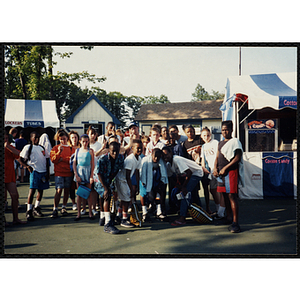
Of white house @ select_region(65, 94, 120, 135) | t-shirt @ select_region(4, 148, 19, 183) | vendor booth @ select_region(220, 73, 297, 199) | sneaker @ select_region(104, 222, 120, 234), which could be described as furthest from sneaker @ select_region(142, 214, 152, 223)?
white house @ select_region(65, 94, 120, 135)

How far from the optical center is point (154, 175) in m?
5.27

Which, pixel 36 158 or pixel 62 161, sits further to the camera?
pixel 62 161

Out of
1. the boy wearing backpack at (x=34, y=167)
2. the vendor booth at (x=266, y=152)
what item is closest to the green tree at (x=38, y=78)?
the boy wearing backpack at (x=34, y=167)

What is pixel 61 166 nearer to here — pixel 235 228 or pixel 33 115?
pixel 235 228

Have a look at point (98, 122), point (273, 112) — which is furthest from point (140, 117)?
point (273, 112)

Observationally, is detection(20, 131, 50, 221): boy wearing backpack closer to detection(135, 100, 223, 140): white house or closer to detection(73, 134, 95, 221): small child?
detection(73, 134, 95, 221): small child

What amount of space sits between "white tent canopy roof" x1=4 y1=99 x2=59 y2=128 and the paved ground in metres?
4.15

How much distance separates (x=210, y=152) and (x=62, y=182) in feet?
10.4

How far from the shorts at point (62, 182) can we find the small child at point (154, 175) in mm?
1696

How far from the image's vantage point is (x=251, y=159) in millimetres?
7383

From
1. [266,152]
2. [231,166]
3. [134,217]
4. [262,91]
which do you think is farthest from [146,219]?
[262,91]

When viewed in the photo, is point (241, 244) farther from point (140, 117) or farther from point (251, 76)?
point (140, 117)

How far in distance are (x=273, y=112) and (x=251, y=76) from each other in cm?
212

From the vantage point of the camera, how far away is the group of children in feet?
15.6
